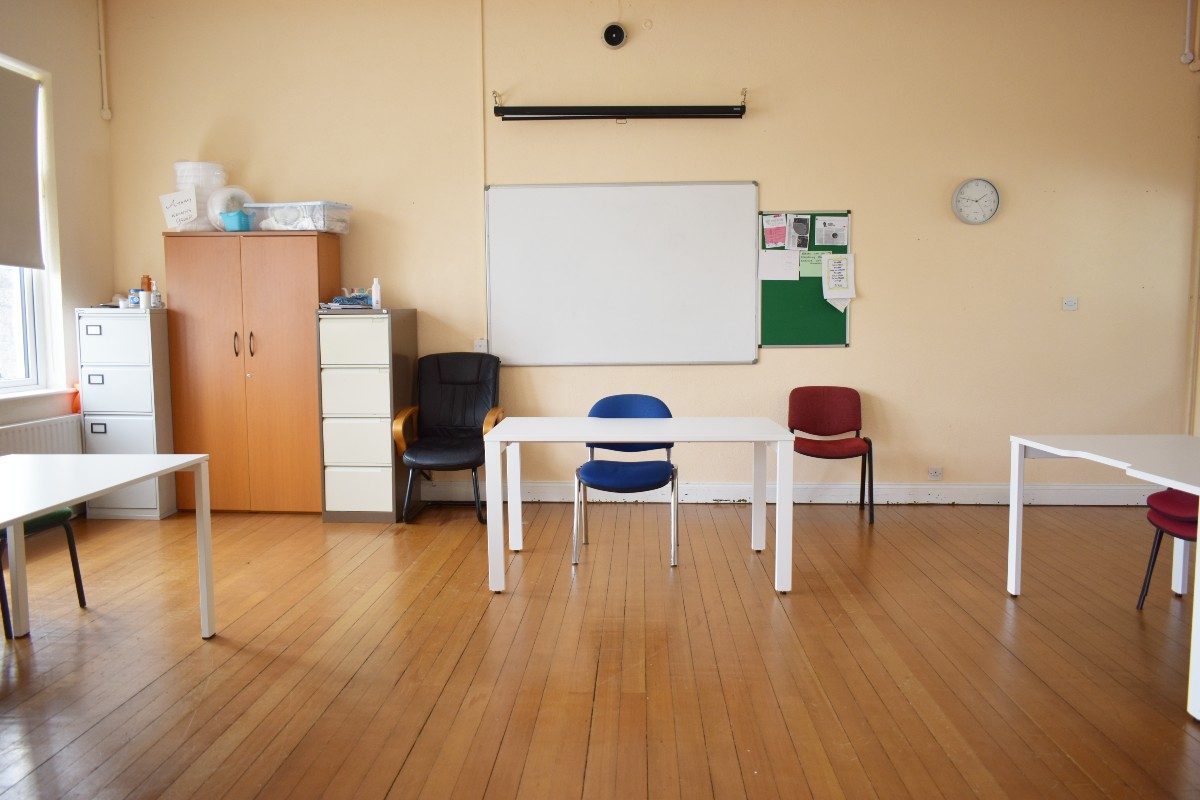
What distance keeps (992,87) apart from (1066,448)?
3.03 metres

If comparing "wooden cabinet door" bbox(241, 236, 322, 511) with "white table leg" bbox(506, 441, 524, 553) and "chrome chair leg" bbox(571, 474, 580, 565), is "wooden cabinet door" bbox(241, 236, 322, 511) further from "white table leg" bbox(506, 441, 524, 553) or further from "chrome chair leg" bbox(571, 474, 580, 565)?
"chrome chair leg" bbox(571, 474, 580, 565)

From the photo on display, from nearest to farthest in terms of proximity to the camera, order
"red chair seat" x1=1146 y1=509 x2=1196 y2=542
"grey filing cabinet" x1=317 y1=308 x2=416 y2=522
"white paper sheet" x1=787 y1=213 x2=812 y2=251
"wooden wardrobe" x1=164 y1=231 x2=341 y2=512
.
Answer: "red chair seat" x1=1146 y1=509 x2=1196 y2=542, "grey filing cabinet" x1=317 y1=308 x2=416 y2=522, "wooden wardrobe" x1=164 y1=231 x2=341 y2=512, "white paper sheet" x1=787 y1=213 x2=812 y2=251

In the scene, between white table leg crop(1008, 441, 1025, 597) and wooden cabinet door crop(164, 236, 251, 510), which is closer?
white table leg crop(1008, 441, 1025, 597)

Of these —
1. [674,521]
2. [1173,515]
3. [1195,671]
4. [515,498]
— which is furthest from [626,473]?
[1195,671]

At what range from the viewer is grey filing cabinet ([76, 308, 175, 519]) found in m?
5.18

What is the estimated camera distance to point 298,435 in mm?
5375

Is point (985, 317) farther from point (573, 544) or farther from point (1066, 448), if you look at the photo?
point (573, 544)

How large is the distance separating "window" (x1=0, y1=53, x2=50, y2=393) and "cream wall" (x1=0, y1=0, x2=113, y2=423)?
9cm

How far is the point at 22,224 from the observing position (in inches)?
190

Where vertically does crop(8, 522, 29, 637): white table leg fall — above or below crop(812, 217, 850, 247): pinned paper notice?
below

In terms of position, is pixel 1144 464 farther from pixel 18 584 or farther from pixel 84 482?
pixel 18 584

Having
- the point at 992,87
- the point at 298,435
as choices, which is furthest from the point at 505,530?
the point at 992,87

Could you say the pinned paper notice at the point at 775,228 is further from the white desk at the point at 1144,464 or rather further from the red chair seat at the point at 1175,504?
the red chair seat at the point at 1175,504

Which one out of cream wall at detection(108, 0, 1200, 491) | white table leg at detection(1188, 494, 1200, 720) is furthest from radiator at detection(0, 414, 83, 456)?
white table leg at detection(1188, 494, 1200, 720)
